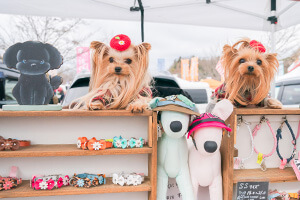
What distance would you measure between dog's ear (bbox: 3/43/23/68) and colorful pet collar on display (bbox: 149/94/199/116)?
82 centimetres

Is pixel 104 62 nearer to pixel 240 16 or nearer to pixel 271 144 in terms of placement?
pixel 271 144

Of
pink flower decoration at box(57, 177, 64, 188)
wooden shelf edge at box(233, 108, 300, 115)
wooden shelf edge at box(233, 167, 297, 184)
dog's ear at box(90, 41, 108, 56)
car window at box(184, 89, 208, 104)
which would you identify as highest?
dog's ear at box(90, 41, 108, 56)

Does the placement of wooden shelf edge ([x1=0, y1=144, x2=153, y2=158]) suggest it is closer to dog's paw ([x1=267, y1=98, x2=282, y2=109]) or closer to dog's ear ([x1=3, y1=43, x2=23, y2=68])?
dog's ear ([x1=3, y1=43, x2=23, y2=68])

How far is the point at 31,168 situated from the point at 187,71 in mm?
11798

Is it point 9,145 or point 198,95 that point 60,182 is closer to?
point 9,145

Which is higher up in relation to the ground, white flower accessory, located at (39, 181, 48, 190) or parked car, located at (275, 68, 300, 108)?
parked car, located at (275, 68, 300, 108)

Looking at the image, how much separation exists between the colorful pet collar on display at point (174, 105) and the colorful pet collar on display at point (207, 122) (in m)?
0.04

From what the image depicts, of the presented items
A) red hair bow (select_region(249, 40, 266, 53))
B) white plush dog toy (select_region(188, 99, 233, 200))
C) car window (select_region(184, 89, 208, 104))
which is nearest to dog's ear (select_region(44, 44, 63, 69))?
white plush dog toy (select_region(188, 99, 233, 200))

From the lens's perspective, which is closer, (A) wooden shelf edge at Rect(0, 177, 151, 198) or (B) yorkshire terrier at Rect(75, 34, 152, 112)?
(A) wooden shelf edge at Rect(0, 177, 151, 198)

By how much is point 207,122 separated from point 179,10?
250 centimetres

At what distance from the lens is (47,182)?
1326 millimetres

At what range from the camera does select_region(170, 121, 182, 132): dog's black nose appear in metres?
Answer: 1.25

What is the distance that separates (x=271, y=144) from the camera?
63.4 inches

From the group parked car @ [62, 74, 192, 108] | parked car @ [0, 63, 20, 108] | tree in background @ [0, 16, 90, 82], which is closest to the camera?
parked car @ [62, 74, 192, 108]
